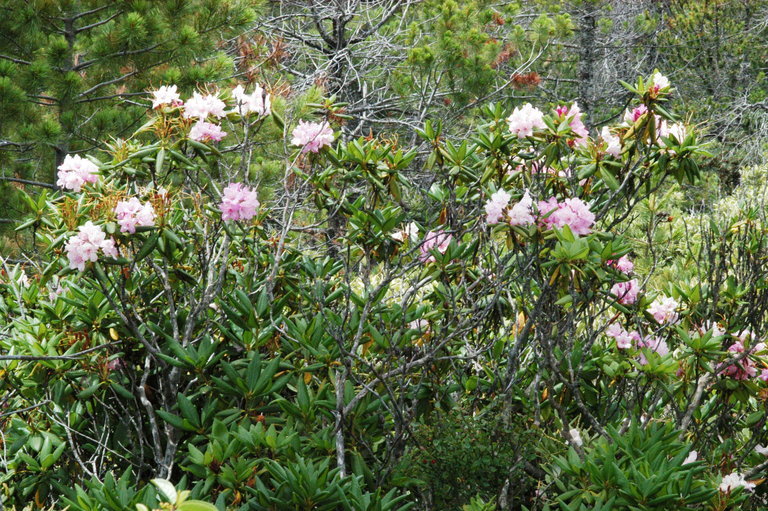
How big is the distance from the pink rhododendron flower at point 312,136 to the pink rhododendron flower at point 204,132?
0.31 meters

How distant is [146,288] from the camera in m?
3.11

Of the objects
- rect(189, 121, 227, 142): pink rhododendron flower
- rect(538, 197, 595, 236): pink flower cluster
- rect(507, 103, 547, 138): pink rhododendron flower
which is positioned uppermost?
rect(189, 121, 227, 142): pink rhododendron flower

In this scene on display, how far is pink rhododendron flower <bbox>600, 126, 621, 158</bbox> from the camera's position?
2.87 meters

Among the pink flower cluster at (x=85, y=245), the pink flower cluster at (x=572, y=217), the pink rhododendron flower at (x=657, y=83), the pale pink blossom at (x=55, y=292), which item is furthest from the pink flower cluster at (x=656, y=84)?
the pale pink blossom at (x=55, y=292)

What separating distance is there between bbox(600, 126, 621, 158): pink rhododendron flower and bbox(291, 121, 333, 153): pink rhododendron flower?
1.06 meters

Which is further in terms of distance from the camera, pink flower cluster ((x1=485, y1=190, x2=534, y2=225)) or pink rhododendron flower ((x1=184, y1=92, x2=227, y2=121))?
pink rhododendron flower ((x1=184, y1=92, x2=227, y2=121))

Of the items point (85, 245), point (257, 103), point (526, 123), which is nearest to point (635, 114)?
point (526, 123)

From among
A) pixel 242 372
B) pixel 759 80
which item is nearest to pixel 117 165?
pixel 242 372

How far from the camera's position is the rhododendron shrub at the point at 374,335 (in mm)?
2488

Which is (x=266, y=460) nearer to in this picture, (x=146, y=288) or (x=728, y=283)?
(x=146, y=288)

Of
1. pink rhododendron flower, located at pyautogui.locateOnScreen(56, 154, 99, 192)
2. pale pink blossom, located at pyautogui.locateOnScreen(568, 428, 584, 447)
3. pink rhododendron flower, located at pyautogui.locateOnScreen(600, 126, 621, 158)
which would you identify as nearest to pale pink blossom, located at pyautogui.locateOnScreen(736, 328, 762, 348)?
pale pink blossom, located at pyautogui.locateOnScreen(568, 428, 584, 447)

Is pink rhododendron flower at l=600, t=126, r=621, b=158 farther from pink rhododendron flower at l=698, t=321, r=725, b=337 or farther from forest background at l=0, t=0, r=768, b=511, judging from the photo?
pink rhododendron flower at l=698, t=321, r=725, b=337

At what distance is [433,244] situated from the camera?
297 centimetres

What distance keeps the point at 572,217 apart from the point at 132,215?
1423mm
